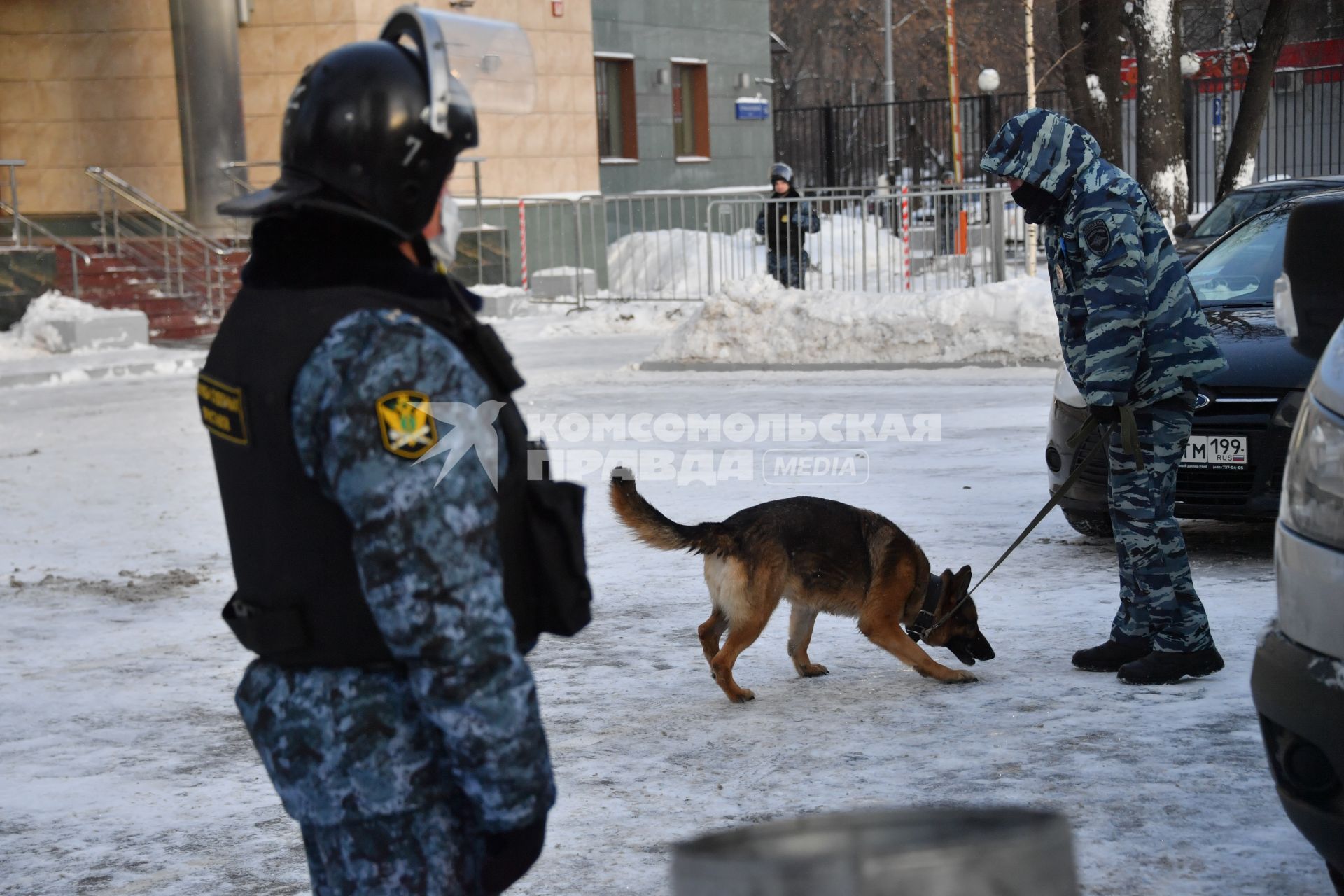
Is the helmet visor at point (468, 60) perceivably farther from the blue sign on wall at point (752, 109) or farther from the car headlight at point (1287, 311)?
the blue sign on wall at point (752, 109)

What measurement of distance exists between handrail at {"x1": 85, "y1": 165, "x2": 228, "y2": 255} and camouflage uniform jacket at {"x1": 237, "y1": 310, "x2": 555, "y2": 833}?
18.7m

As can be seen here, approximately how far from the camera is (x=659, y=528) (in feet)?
16.6

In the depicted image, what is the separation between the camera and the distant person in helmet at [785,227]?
62.0 ft

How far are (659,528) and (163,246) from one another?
17.1m

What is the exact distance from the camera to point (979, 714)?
197 inches

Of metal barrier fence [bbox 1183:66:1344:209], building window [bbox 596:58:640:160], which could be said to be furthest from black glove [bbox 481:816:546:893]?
building window [bbox 596:58:640:160]

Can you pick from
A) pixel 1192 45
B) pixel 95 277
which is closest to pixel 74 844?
pixel 95 277

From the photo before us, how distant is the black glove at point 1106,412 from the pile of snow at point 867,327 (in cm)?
917

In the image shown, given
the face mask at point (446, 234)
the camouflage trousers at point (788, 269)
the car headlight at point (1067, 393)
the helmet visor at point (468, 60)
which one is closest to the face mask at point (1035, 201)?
the car headlight at point (1067, 393)

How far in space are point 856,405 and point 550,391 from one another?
3.00 metres

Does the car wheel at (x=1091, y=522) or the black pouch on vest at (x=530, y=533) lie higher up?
the black pouch on vest at (x=530, y=533)

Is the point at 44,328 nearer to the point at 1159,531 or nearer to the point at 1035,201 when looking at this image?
the point at 1035,201

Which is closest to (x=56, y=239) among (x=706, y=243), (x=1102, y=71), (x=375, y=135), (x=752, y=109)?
(x=706, y=243)

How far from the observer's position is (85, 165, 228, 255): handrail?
20094 millimetres
